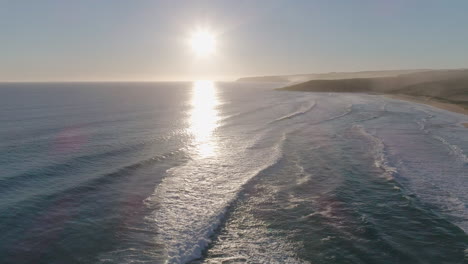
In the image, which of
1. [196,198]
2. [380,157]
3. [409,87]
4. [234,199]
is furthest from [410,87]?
[196,198]

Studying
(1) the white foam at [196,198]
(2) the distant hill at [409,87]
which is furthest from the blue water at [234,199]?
(2) the distant hill at [409,87]

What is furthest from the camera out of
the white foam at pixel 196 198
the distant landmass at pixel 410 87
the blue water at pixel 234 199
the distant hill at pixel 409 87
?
the distant hill at pixel 409 87

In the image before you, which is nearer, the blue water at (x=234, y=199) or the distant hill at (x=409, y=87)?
the blue water at (x=234, y=199)

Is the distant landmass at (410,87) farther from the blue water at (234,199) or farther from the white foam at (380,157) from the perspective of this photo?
the blue water at (234,199)

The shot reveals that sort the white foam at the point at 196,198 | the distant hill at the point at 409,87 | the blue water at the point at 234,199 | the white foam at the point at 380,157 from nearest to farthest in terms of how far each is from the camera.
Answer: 1. the blue water at the point at 234,199
2. the white foam at the point at 196,198
3. the white foam at the point at 380,157
4. the distant hill at the point at 409,87

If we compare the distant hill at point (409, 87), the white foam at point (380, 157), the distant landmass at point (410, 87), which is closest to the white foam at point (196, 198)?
the white foam at point (380, 157)

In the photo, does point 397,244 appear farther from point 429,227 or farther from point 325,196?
point 325,196

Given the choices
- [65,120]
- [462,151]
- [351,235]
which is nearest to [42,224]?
[351,235]

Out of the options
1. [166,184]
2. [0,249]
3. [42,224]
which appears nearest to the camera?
[0,249]

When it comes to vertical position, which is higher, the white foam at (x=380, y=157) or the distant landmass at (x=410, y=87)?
the distant landmass at (x=410, y=87)
